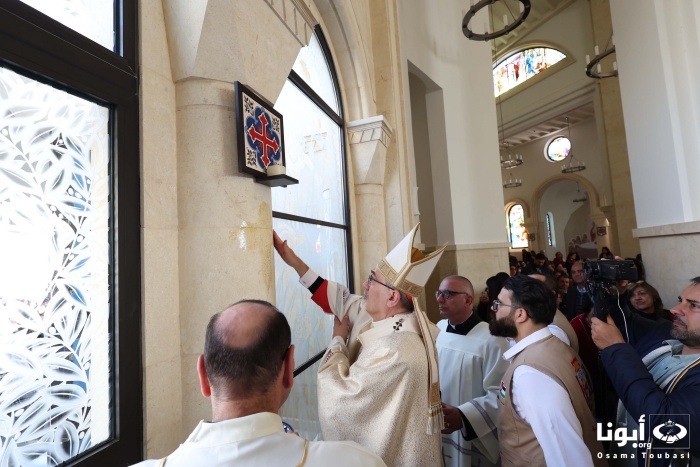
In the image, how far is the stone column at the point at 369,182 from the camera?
4543 mm

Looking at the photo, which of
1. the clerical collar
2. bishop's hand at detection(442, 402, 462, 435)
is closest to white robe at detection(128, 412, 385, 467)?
bishop's hand at detection(442, 402, 462, 435)

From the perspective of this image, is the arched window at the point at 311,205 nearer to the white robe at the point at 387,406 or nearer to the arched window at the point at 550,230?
the white robe at the point at 387,406

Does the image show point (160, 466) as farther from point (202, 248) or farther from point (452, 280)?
point (452, 280)

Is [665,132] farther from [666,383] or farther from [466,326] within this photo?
[666,383]

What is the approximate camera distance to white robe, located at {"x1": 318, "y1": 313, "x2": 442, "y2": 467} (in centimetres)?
151

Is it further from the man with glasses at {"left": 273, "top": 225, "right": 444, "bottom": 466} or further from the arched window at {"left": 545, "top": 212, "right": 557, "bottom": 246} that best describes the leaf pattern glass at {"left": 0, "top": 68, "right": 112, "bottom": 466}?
the arched window at {"left": 545, "top": 212, "right": 557, "bottom": 246}

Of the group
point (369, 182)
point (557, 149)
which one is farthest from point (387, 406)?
point (557, 149)

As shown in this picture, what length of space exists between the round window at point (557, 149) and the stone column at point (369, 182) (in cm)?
1663

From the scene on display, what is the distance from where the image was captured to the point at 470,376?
2621mm

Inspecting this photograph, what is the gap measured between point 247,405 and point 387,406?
745mm

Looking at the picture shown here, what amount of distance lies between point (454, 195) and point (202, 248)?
6.00 metres

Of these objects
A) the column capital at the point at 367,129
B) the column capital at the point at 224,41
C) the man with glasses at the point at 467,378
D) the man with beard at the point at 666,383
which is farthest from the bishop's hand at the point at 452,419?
the column capital at the point at 367,129

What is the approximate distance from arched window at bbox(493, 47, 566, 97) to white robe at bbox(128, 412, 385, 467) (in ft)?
48.6

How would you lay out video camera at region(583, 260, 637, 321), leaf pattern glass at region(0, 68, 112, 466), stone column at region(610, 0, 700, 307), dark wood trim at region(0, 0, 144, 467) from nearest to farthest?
leaf pattern glass at region(0, 68, 112, 466) → dark wood trim at region(0, 0, 144, 467) → video camera at region(583, 260, 637, 321) → stone column at region(610, 0, 700, 307)
